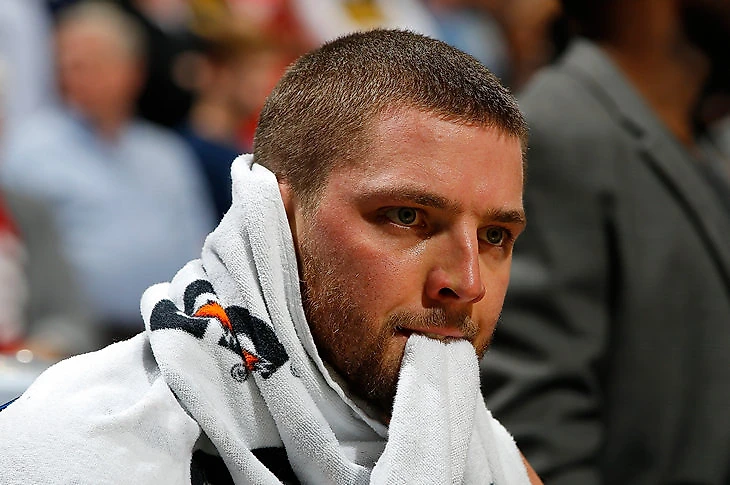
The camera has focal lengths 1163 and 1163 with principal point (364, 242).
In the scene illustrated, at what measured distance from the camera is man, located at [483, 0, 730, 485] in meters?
2.46

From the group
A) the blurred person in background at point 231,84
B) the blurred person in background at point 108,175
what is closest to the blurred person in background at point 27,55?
the blurred person in background at point 108,175

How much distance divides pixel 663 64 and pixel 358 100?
151 cm

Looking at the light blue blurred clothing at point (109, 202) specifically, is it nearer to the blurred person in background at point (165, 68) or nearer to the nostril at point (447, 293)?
the blurred person in background at point (165, 68)

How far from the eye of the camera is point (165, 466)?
1.43 m

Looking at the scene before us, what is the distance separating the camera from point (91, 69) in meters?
4.55

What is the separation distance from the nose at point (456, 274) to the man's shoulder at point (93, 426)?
36 centimetres

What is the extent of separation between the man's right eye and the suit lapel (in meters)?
1.21

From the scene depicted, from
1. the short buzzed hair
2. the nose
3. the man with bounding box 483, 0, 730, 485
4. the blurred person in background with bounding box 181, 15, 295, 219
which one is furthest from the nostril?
the blurred person in background with bounding box 181, 15, 295, 219

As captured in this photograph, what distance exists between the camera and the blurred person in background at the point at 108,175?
4301 millimetres

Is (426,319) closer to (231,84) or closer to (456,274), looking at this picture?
(456,274)

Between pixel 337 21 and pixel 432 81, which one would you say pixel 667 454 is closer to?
pixel 432 81

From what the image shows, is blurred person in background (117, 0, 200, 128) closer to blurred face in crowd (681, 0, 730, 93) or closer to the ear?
blurred face in crowd (681, 0, 730, 93)

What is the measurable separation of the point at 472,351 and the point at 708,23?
63.3 inches

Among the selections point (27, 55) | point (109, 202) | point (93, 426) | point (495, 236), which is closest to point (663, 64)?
point (495, 236)
